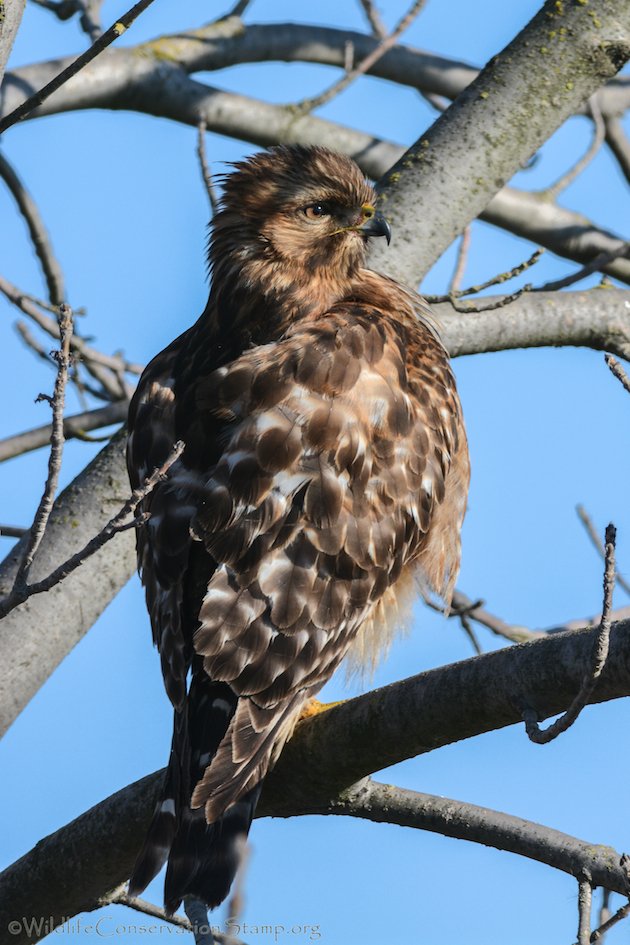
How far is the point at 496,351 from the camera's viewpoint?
209 inches

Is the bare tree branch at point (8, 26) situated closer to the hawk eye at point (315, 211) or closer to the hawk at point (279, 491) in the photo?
the hawk at point (279, 491)

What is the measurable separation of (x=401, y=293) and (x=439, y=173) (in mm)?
564

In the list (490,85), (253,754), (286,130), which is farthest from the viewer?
(286,130)

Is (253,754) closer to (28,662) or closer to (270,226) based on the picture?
(28,662)

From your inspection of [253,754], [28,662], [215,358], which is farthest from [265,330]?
[253,754]

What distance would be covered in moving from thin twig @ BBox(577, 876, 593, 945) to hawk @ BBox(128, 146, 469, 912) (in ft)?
2.81

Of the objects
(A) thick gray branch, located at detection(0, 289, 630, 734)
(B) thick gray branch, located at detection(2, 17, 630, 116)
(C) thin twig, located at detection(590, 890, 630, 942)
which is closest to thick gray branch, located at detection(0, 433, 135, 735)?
(A) thick gray branch, located at detection(0, 289, 630, 734)

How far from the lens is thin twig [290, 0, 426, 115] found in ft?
18.2

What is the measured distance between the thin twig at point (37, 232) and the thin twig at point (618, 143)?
2.84 meters

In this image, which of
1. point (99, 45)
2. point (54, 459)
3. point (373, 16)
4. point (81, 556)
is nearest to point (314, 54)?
point (373, 16)

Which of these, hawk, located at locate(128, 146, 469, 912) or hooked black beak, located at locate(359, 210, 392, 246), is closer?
hawk, located at locate(128, 146, 469, 912)

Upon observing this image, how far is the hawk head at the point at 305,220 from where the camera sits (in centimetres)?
468

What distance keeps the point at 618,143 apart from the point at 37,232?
2.95 meters

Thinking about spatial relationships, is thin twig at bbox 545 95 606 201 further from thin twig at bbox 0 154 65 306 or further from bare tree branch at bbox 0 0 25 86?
bare tree branch at bbox 0 0 25 86
